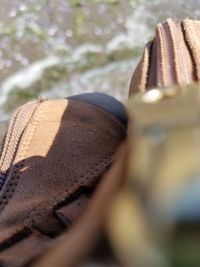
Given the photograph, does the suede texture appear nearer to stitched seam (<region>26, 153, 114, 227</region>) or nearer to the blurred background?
stitched seam (<region>26, 153, 114, 227</region>)

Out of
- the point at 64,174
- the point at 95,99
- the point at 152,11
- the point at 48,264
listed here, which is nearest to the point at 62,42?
the point at 152,11

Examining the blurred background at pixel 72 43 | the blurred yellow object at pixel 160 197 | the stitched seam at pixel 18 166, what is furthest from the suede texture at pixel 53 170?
the blurred background at pixel 72 43

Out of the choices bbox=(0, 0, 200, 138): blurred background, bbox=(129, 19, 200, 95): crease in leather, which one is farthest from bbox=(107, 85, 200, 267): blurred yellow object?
bbox=(0, 0, 200, 138): blurred background

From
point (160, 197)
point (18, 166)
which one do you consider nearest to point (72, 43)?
point (18, 166)

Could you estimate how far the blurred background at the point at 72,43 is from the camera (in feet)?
6.98

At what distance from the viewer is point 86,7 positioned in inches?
93.4

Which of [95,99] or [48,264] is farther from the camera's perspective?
[95,99]

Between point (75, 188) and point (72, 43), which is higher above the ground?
point (72, 43)

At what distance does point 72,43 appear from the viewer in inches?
89.4

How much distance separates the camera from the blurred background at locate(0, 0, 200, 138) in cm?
213

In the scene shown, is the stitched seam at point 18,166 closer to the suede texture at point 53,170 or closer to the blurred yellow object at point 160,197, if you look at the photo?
the suede texture at point 53,170

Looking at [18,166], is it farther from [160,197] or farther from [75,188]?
[160,197]

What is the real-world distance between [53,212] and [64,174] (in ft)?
0.22

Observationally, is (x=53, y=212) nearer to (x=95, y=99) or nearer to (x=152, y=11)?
(x=95, y=99)
